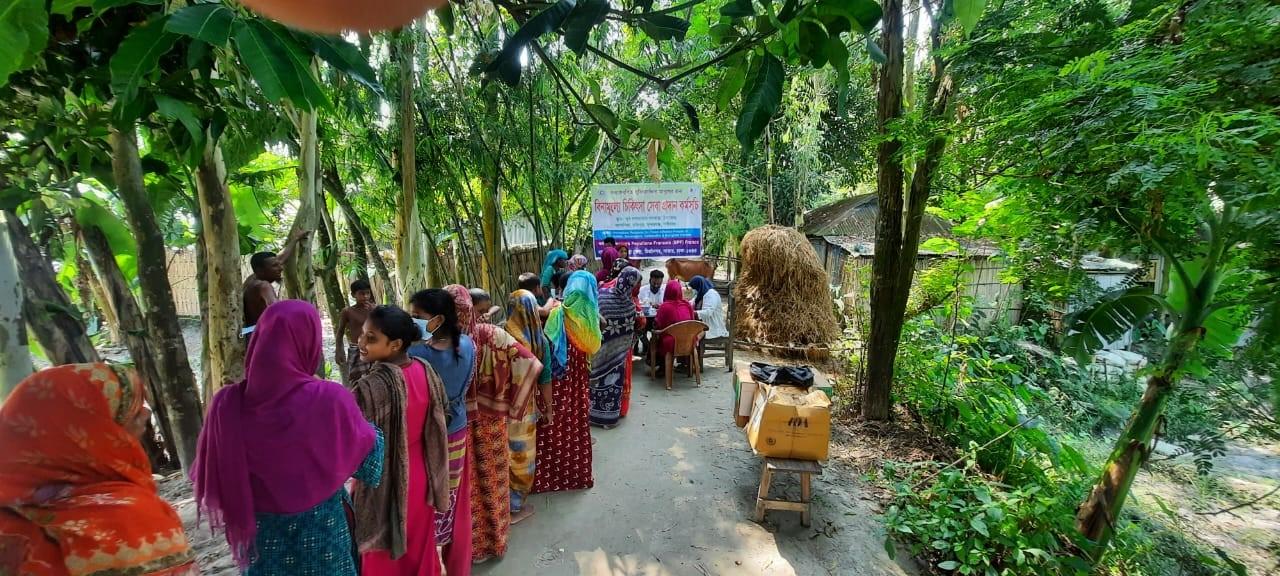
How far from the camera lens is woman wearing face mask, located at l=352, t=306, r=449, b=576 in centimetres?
186

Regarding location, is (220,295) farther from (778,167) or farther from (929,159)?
(778,167)

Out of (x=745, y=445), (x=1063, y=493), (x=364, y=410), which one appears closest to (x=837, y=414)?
(x=745, y=445)

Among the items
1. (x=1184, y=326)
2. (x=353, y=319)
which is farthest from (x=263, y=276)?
(x=1184, y=326)

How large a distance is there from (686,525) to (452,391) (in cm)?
179

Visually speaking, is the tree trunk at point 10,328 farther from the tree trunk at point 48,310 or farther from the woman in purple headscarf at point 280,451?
the tree trunk at point 48,310

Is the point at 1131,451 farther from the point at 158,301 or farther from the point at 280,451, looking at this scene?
the point at 158,301

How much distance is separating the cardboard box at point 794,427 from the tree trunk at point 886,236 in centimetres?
162

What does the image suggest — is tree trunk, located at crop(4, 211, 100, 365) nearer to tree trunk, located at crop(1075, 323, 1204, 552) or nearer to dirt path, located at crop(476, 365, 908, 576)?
dirt path, located at crop(476, 365, 908, 576)

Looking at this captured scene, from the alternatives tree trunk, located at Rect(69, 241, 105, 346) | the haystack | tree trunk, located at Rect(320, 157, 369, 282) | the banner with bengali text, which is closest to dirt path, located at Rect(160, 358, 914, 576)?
tree trunk, located at Rect(69, 241, 105, 346)

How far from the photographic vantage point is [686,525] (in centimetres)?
323

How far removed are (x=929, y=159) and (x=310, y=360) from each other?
390 cm

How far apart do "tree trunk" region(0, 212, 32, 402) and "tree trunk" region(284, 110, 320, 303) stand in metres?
1.24

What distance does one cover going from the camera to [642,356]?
265 inches

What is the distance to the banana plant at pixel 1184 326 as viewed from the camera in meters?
2.12
